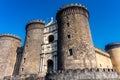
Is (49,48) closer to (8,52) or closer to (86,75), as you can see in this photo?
(8,52)

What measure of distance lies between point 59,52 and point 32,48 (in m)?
5.91

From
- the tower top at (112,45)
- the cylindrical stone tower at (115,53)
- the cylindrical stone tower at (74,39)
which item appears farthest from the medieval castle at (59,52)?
the tower top at (112,45)

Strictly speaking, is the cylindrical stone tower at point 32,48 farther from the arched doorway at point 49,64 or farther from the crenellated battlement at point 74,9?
the crenellated battlement at point 74,9

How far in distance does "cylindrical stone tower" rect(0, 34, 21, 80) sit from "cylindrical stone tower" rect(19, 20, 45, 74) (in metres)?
4.53

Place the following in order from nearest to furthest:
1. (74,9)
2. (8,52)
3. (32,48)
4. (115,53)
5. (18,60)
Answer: (74,9)
(32,48)
(18,60)
(8,52)
(115,53)

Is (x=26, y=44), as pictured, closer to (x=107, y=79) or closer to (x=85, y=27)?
(x=85, y=27)

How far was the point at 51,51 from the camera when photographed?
2691cm

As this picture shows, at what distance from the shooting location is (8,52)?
105 ft

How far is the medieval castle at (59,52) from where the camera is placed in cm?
2034

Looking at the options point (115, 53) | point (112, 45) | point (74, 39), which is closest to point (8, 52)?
point (74, 39)

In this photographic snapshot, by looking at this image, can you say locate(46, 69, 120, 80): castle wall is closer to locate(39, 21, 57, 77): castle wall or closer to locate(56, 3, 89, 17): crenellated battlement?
locate(39, 21, 57, 77): castle wall

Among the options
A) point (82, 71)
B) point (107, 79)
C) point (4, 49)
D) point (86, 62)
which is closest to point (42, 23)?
point (4, 49)

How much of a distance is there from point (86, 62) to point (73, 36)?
438 cm

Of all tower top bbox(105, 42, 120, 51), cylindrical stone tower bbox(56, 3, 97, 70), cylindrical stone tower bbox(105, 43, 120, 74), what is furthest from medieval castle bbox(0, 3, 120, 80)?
tower top bbox(105, 42, 120, 51)
